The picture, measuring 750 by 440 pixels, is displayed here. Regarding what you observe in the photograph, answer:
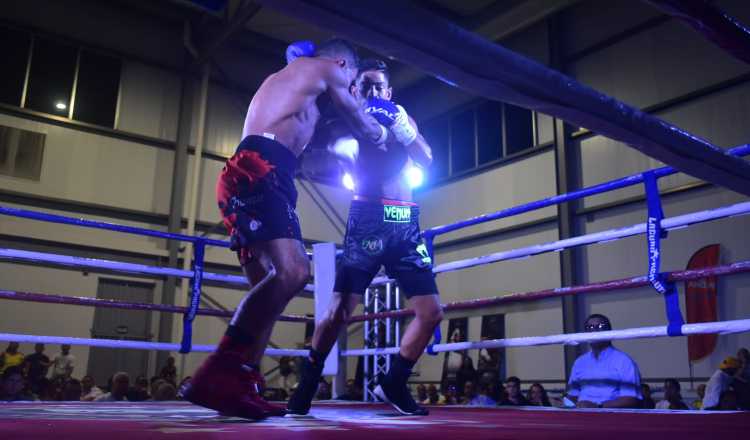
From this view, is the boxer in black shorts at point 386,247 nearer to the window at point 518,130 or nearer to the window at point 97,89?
the window at point 518,130

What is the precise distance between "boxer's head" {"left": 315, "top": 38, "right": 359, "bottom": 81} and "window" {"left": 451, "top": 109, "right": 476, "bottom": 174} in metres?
8.48

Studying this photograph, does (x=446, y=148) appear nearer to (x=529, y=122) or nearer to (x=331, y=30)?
(x=529, y=122)

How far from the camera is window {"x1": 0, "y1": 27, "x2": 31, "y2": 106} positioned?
862 cm

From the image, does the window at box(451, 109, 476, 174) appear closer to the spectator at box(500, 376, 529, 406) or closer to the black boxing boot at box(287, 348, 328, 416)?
the spectator at box(500, 376, 529, 406)

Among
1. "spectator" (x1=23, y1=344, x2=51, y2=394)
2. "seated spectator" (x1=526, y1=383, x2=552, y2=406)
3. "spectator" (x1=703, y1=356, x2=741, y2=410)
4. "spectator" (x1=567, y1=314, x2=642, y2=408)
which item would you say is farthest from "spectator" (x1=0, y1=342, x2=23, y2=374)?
"spectator" (x1=703, y1=356, x2=741, y2=410)

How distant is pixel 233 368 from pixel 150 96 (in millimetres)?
9178

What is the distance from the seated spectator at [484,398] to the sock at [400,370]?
15.2ft

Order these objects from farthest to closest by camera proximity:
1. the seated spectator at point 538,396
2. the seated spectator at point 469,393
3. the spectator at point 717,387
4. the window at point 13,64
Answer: the window at point 13,64
the seated spectator at point 469,393
the seated spectator at point 538,396
the spectator at point 717,387

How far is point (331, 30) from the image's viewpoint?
0.58 m

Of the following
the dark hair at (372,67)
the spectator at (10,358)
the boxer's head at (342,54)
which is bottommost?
the spectator at (10,358)

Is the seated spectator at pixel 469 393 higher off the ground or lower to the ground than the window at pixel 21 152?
lower

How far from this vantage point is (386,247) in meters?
2.28

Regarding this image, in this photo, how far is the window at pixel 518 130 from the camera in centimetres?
937

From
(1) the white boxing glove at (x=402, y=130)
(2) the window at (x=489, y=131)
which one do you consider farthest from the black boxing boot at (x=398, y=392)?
(2) the window at (x=489, y=131)
